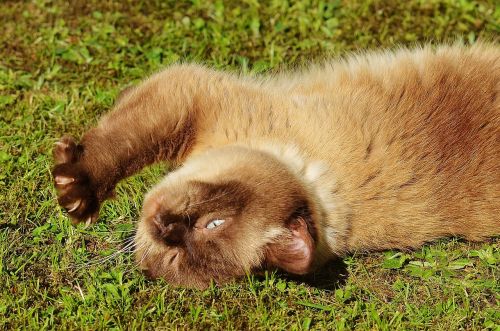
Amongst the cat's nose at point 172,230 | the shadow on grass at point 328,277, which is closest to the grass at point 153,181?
the shadow on grass at point 328,277

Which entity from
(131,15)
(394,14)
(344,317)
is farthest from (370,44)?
(344,317)

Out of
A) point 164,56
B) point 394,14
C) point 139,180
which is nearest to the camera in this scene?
point 139,180

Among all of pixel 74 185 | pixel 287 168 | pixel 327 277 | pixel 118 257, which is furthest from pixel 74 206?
pixel 327 277

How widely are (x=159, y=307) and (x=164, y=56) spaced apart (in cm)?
236

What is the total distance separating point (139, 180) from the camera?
5.15 meters

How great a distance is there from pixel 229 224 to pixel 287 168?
55cm

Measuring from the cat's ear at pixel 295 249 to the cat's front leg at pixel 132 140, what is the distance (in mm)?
930

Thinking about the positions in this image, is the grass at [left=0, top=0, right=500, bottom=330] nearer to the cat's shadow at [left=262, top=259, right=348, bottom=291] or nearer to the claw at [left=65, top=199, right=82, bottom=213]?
the cat's shadow at [left=262, top=259, right=348, bottom=291]

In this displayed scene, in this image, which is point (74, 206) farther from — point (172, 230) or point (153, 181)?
point (153, 181)

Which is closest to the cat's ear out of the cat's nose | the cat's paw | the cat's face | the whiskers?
the cat's face

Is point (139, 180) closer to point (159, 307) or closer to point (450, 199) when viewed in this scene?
point (159, 307)

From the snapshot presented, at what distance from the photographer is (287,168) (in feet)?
14.7

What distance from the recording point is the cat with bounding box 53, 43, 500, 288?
4207mm

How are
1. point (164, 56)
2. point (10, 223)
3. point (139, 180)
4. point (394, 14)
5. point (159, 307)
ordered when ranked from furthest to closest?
1. point (394, 14)
2. point (164, 56)
3. point (139, 180)
4. point (10, 223)
5. point (159, 307)
